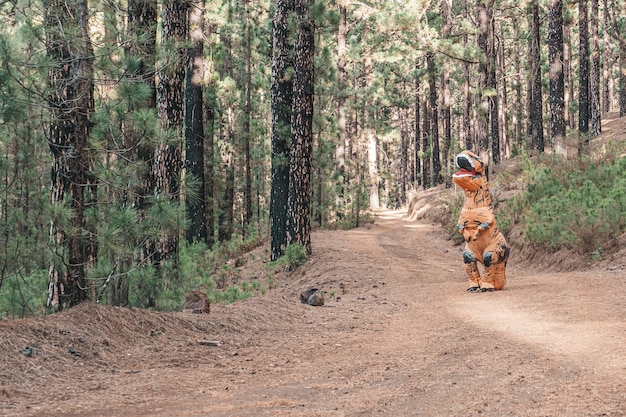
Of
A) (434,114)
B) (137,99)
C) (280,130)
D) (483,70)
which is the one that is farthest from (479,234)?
(434,114)

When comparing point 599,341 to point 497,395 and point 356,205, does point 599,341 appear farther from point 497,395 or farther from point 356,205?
point 356,205

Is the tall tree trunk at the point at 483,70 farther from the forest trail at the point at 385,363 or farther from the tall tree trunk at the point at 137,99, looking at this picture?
the tall tree trunk at the point at 137,99

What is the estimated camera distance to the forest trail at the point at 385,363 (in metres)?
4.05

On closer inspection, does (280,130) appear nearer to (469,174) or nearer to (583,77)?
(469,174)

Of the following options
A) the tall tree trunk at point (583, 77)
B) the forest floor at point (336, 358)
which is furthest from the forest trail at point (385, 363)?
the tall tree trunk at point (583, 77)

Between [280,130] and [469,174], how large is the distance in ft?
18.2

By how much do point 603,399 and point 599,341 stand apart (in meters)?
1.77

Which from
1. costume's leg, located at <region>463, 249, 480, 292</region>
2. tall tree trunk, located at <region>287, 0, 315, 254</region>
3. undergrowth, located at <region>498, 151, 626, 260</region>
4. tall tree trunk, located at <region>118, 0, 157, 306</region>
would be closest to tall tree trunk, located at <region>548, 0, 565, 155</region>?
undergrowth, located at <region>498, 151, 626, 260</region>

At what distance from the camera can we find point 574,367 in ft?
15.0

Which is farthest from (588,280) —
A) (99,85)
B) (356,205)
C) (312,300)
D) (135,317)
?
(356,205)

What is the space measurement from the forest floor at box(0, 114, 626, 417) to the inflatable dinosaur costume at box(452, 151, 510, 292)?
1.61ft

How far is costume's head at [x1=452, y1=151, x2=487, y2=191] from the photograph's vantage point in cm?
1042

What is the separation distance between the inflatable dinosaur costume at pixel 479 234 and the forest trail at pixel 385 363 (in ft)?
1.81

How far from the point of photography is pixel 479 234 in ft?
33.9
